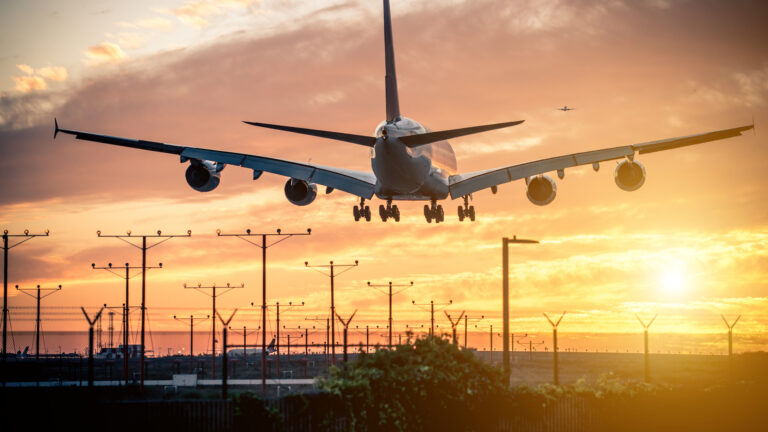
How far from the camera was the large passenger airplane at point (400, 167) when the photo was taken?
44719 mm

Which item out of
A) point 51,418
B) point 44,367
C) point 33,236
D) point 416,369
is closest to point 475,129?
point 416,369

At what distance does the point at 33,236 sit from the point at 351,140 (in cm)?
4194

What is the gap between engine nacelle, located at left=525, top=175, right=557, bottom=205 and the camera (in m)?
51.9

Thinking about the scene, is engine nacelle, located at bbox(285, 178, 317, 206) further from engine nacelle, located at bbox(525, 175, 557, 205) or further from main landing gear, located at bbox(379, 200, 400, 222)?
engine nacelle, located at bbox(525, 175, 557, 205)

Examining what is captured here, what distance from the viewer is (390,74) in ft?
180

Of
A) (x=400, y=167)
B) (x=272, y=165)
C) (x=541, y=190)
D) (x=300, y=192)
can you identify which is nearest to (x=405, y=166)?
(x=400, y=167)

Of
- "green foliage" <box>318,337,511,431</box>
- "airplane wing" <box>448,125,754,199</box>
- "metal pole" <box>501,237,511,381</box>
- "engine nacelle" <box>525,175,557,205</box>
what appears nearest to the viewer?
"green foliage" <box>318,337,511,431</box>

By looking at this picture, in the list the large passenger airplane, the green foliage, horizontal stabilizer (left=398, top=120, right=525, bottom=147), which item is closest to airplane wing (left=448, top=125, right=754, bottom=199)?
the large passenger airplane

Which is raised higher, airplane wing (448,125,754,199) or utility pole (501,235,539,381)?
airplane wing (448,125,754,199)

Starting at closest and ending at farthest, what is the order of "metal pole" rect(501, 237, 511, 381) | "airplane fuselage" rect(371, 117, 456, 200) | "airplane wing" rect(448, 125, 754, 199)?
"metal pole" rect(501, 237, 511, 381)
"airplane wing" rect(448, 125, 754, 199)
"airplane fuselage" rect(371, 117, 456, 200)

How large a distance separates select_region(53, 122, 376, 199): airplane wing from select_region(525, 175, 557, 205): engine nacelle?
9177 millimetres

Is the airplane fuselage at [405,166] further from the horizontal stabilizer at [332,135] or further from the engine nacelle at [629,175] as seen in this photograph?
the engine nacelle at [629,175]

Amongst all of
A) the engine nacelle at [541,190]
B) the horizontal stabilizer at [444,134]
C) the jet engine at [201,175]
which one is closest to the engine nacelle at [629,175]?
the engine nacelle at [541,190]

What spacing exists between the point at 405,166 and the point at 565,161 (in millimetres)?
8523
